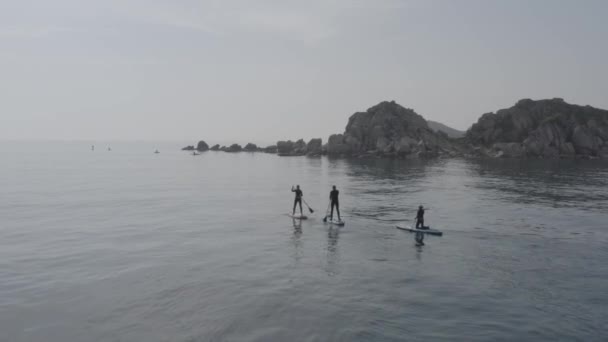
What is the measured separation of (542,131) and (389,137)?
43.6m

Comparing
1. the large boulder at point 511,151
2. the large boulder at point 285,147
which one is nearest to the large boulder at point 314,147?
the large boulder at point 285,147

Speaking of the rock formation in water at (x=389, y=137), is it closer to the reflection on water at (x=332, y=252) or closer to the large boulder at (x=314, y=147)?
the large boulder at (x=314, y=147)

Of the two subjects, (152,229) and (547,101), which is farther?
(547,101)

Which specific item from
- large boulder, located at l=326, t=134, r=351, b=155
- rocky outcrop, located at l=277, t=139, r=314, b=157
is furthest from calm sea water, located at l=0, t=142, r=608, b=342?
rocky outcrop, located at l=277, t=139, r=314, b=157

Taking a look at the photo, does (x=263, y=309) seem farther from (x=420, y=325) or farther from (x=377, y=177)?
(x=377, y=177)

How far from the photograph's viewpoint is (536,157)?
11038 cm

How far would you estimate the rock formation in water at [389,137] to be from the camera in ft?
389

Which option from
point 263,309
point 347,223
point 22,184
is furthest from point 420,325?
point 22,184

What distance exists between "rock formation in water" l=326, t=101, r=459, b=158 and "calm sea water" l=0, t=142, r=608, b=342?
80.2 metres

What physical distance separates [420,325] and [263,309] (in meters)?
5.34

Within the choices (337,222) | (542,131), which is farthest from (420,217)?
(542,131)

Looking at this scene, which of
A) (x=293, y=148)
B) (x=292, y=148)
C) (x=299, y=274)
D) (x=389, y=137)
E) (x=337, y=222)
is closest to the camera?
(x=299, y=274)

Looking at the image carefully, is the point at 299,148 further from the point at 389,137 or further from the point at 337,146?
the point at 389,137

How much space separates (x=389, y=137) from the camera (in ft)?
422
